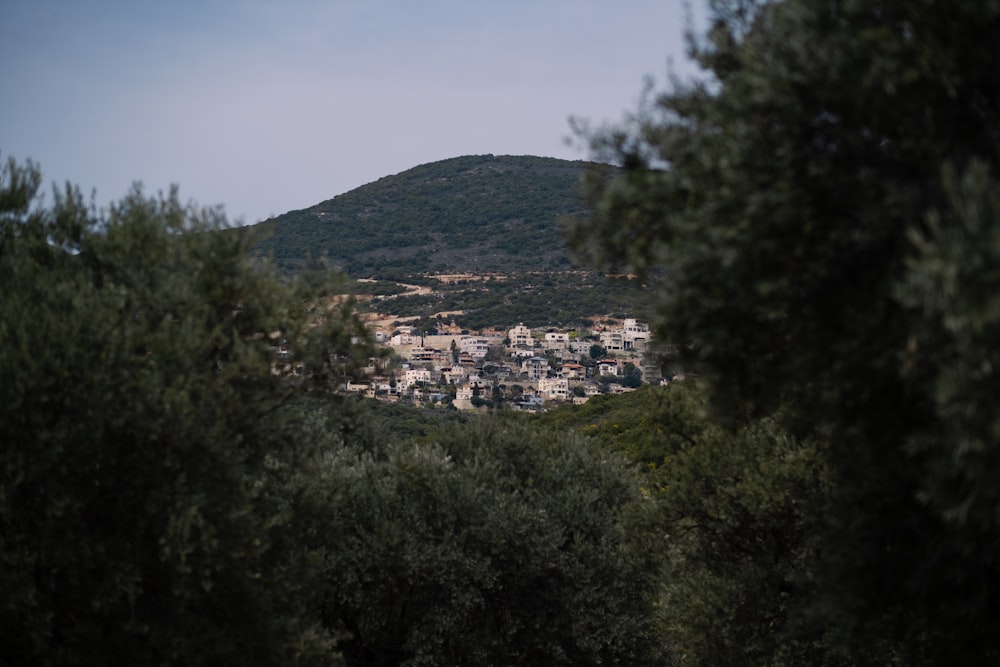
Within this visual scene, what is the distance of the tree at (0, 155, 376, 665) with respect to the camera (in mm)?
8961

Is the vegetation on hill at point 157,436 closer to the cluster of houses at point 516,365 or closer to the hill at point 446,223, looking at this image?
the cluster of houses at point 516,365

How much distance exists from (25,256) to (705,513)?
515 inches

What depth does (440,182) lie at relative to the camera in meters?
158

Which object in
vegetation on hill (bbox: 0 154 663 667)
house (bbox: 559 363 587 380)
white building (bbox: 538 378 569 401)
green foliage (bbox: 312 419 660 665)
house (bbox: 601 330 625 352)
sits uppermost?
vegetation on hill (bbox: 0 154 663 667)

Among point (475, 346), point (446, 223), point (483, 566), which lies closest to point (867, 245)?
point (483, 566)

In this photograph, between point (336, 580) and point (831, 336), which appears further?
point (336, 580)

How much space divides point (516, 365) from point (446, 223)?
4716 cm

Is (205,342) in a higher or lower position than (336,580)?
higher

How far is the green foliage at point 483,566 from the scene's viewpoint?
757 inches

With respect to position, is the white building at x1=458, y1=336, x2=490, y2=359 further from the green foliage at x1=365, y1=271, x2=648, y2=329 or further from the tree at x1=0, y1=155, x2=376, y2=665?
the tree at x1=0, y1=155, x2=376, y2=665

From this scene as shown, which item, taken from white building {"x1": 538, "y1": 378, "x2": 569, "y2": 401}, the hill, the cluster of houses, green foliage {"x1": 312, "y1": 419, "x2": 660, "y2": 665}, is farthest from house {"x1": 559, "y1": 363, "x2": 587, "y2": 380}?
green foliage {"x1": 312, "y1": 419, "x2": 660, "y2": 665}

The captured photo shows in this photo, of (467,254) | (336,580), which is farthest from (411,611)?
(467,254)

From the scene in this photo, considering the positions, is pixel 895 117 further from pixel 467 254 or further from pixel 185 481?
pixel 467 254

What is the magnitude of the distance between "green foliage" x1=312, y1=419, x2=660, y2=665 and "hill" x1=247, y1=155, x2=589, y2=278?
98.6 m
